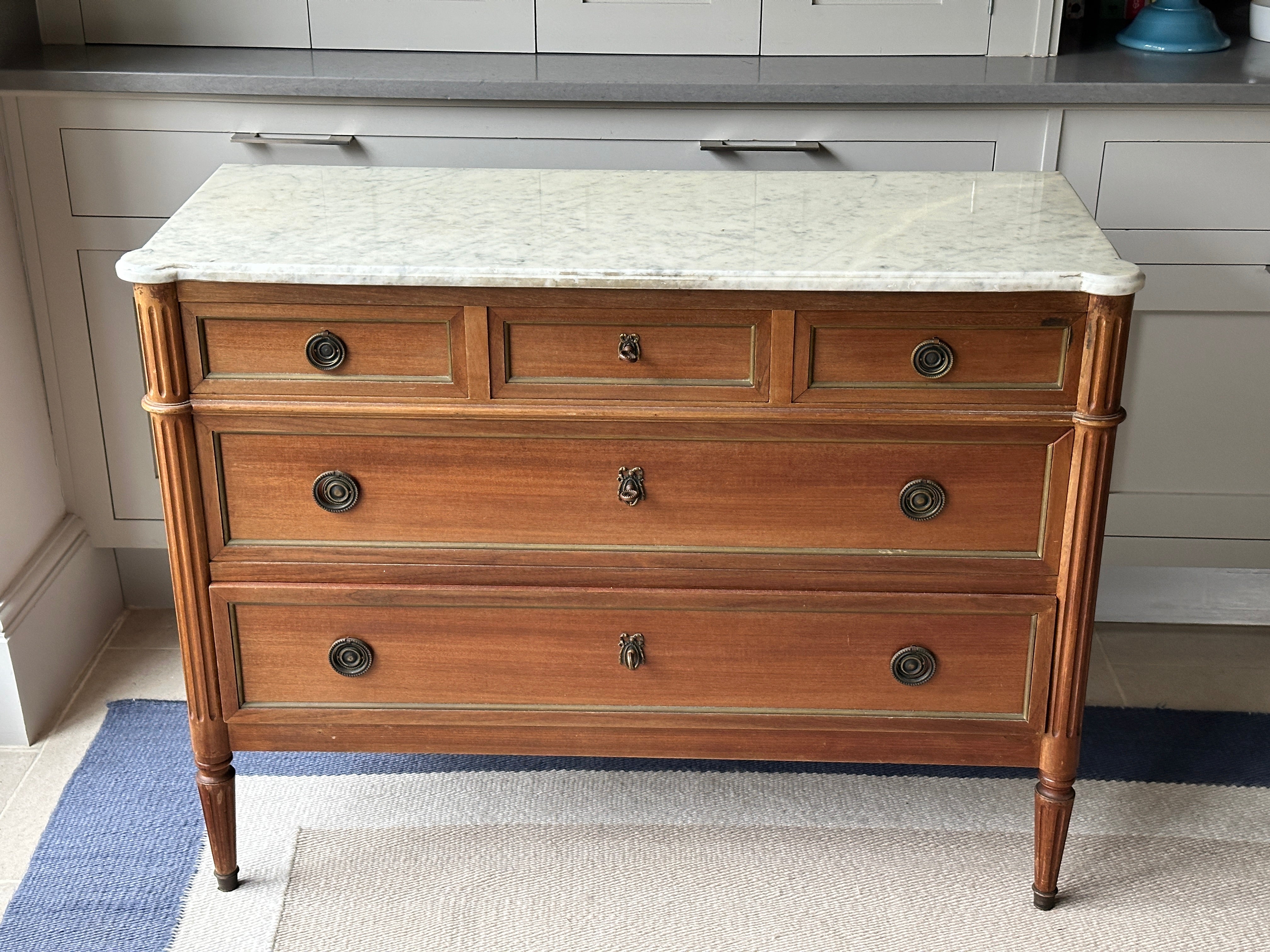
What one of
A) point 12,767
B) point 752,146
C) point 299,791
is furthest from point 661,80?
point 12,767

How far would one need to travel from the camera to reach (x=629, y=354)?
1.57 metres

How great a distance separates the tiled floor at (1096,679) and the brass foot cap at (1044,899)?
0.56 metres

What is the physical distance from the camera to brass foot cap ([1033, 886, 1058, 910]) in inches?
73.1

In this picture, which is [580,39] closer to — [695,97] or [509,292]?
[695,97]

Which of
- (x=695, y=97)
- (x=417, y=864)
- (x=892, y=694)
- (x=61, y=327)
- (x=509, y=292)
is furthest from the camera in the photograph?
(x=61, y=327)

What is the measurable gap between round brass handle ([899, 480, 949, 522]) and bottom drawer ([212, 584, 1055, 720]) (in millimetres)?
116

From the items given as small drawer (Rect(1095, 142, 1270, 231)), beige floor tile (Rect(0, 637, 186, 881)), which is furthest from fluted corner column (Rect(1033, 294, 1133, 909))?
beige floor tile (Rect(0, 637, 186, 881))

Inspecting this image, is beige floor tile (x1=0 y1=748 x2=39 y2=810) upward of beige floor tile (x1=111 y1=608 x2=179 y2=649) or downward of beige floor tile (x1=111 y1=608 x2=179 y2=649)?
downward

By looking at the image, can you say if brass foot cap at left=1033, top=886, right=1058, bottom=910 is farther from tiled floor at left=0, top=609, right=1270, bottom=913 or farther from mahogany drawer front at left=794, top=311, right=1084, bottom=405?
mahogany drawer front at left=794, top=311, right=1084, bottom=405

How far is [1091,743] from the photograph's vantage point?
222cm

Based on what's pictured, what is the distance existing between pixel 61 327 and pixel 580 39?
105cm

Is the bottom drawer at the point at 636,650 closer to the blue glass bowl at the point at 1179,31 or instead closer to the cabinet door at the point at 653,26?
the cabinet door at the point at 653,26

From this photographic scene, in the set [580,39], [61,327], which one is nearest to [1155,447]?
[580,39]

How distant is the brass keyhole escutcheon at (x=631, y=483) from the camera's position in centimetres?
164
